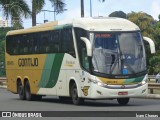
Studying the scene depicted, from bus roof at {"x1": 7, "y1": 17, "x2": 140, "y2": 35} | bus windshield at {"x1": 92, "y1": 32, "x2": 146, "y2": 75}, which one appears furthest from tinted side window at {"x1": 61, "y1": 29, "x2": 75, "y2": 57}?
bus windshield at {"x1": 92, "y1": 32, "x2": 146, "y2": 75}

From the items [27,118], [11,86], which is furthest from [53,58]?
[27,118]

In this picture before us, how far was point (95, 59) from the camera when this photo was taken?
78.6 ft

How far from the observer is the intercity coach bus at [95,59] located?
78.6 feet

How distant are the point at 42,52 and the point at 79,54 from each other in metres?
4.11

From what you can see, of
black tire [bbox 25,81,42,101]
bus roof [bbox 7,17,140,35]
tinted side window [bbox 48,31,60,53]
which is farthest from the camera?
black tire [bbox 25,81,42,101]

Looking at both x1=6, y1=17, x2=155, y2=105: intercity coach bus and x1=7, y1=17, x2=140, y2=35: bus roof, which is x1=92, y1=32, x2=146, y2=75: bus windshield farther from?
x1=7, y1=17, x2=140, y2=35: bus roof

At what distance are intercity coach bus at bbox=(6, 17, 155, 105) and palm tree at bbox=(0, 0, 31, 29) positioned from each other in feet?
80.4

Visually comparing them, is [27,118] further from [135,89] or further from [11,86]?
[11,86]

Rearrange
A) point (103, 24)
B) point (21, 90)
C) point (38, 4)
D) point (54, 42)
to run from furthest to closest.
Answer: point (38, 4), point (21, 90), point (54, 42), point (103, 24)

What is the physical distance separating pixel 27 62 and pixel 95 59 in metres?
7.06

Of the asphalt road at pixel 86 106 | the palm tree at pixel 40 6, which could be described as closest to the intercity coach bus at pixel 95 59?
the asphalt road at pixel 86 106

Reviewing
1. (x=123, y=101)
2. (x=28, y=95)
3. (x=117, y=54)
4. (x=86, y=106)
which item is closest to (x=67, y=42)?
(x=117, y=54)

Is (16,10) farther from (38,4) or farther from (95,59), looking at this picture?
(95,59)

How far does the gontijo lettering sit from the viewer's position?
2942 centimetres
